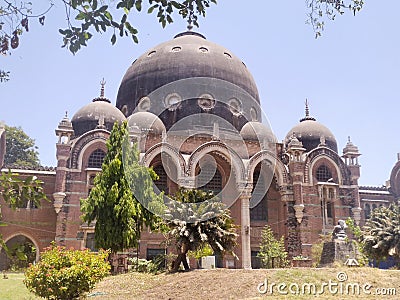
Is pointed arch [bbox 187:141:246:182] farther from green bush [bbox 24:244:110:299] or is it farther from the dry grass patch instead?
green bush [bbox 24:244:110:299]

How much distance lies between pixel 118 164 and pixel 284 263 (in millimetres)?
11191

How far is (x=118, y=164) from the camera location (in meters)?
18.9

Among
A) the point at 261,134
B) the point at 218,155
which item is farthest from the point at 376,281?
the point at 261,134

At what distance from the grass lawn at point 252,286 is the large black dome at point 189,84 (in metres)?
16.7

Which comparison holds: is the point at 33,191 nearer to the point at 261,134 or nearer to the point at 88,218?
the point at 88,218

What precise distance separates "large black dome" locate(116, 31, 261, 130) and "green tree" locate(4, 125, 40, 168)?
16.7m

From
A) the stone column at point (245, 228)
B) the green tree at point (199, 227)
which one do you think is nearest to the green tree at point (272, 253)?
the stone column at point (245, 228)

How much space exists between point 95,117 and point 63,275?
20.5 metres

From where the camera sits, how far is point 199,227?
15836 mm

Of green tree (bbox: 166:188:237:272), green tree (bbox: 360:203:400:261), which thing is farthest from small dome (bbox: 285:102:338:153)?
green tree (bbox: 166:188:237:272)

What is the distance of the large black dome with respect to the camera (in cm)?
2991

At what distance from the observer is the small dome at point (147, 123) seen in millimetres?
27016

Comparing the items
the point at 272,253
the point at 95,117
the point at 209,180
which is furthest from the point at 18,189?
the point at 95,117

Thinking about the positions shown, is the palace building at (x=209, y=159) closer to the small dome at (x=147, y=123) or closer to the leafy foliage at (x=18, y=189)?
the small dome at (x=147, y=123)
